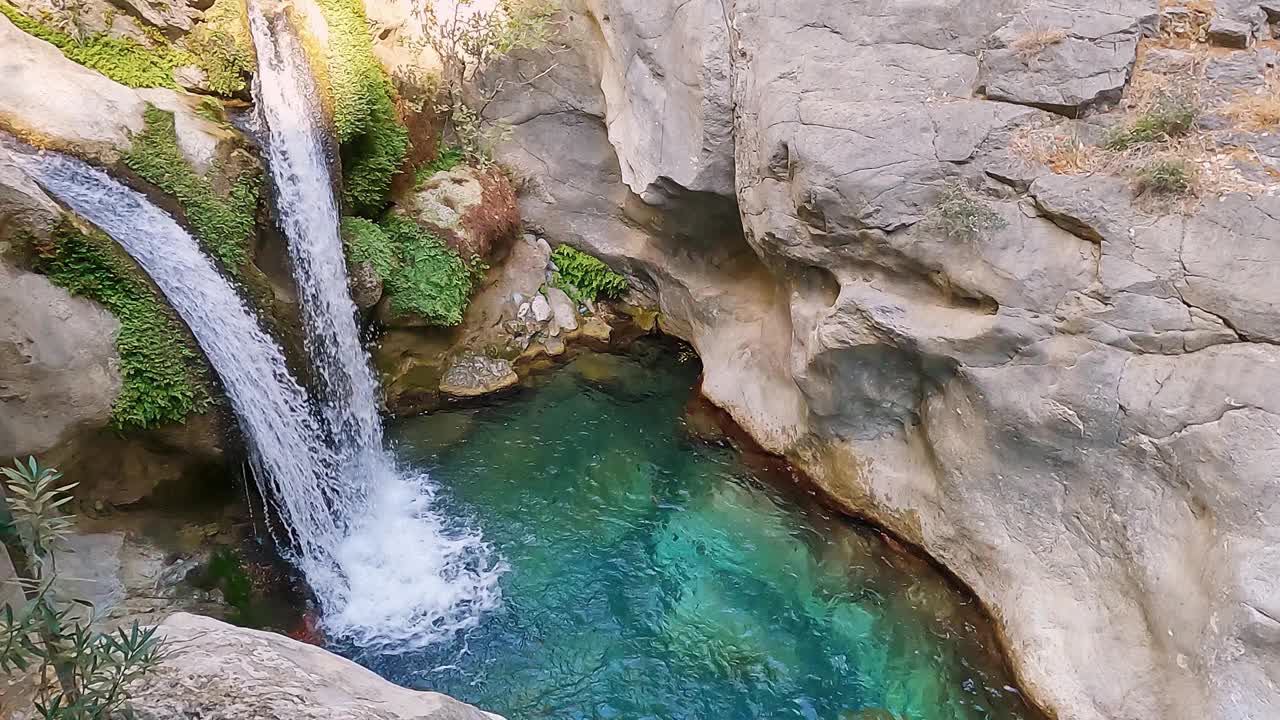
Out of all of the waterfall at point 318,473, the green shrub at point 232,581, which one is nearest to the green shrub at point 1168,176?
the waterfall at point 318,473

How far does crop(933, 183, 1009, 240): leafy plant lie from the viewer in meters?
6.21

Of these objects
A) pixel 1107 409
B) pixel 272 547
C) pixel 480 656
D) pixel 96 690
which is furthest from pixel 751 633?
pixel 96 690

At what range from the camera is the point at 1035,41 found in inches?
259

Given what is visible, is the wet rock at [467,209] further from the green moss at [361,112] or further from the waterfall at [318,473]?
the waterfall at [318,473]

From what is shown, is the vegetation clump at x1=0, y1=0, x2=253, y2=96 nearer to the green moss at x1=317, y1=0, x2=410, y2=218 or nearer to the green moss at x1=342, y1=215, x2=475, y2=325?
the green moss at x1=317, y1=0, x2=410, y2=218

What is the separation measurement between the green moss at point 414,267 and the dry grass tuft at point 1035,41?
20.5 ft

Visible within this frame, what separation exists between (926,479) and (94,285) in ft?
22.8

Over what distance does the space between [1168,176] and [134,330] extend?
7.68 metres

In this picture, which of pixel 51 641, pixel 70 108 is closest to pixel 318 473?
pixel 70 108

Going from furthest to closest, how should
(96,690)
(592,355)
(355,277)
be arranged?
(592,355)
(355,277)
(96,690)

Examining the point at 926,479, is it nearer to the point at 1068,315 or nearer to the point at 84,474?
the point at 1068,315

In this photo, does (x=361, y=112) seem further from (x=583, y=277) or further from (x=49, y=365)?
(x=49, y=365)

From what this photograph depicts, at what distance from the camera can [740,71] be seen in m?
7.87

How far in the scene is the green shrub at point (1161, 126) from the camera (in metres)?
6.02
